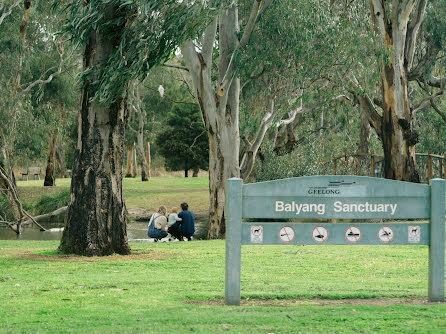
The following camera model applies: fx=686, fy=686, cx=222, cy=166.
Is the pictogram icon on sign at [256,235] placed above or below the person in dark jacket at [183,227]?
above

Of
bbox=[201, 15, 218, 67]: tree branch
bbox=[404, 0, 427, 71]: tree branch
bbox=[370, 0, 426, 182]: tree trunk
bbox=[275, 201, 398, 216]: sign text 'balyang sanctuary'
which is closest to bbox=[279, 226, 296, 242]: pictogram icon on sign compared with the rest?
bbox=[275, 201, 398, 216]: sign text 'balyang sanctuary'

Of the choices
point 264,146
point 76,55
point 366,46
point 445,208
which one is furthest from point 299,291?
point 76,55

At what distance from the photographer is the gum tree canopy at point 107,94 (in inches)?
431

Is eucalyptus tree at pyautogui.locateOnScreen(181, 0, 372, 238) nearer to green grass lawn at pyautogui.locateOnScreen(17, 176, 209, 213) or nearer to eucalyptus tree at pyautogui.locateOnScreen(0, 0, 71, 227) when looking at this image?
eucalyptus tree at pyautogui.locateOnScreen(0, 0, 71, 227)

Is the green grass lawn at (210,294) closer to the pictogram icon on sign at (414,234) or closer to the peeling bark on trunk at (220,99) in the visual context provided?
the pictogram icon on sign at (414,234)

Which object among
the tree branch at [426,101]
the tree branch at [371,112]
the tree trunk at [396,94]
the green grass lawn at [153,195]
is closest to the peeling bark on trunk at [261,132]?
the tree branch at [371,112]

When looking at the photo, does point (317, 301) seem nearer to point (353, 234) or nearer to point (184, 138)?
point (353, 234)

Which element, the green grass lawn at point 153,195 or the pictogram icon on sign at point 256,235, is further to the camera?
the green grass lawn at point 153,195

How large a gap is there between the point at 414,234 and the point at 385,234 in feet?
0.88

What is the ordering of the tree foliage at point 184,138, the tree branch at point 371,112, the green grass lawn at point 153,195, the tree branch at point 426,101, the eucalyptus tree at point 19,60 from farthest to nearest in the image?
1. the tree foliage at point 184,138
2. the green grass lawn at point 153,195
3. the tree branch at point 426,101
4. the eucalyptus tree at point 19,60
5. the tree branch at point 371,112

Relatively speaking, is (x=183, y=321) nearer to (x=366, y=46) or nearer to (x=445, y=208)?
(x=445, y=208)

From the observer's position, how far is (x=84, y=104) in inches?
446

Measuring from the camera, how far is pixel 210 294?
6.72 m

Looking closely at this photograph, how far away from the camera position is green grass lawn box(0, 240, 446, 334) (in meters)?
5.19
